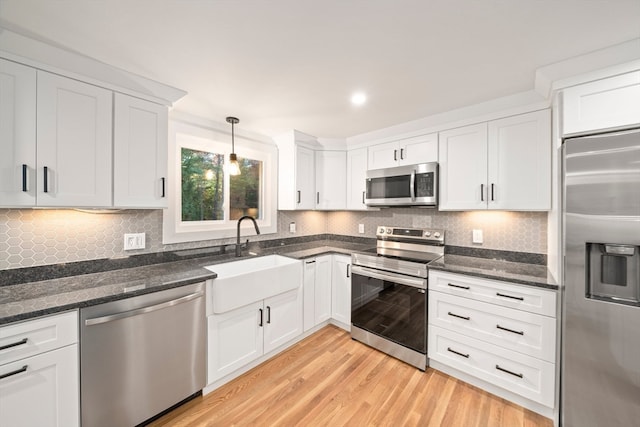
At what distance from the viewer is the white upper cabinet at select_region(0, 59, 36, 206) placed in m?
1.30

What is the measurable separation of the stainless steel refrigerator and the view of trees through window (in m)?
2.78

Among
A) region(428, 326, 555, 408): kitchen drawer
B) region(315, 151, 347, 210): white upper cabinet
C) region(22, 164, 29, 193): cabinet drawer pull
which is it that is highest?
region(315, 151, 347, 210): white upper cabinet

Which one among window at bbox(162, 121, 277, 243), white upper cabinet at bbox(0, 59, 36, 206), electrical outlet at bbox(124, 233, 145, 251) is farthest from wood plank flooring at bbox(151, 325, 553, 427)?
white upper cabinet at bbox(0, 59, 36, 206)

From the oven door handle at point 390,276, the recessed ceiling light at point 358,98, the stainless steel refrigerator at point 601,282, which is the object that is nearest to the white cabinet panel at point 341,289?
the oven door handle at point 390,276

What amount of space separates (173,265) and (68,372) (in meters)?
0.91

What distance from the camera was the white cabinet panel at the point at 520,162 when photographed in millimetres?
1891

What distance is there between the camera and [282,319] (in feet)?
7.79

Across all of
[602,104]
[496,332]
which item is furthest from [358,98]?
[496,332]

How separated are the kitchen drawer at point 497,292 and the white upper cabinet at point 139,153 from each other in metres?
2.39

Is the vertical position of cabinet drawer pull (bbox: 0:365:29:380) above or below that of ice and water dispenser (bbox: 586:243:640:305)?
below

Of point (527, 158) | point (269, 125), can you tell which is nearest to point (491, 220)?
point (527, 158)

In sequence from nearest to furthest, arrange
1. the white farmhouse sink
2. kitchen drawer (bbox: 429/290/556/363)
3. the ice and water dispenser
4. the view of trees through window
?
the ice and water dispenser < kitchen drawer (bbox: 429/290/556/363) < the white farmhouse sink < the view of trees through window

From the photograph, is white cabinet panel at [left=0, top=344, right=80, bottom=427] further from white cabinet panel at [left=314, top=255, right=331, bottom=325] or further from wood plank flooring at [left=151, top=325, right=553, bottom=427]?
white cabinet panel at [left=314, top=255, right=331, bottom=325]

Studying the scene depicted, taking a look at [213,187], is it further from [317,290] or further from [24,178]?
[317,290]
